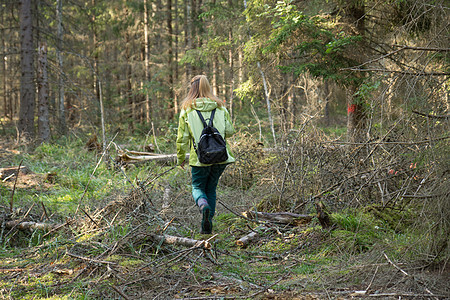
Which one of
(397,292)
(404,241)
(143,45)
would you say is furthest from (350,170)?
(143,45)

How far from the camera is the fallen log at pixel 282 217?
5.18 metres

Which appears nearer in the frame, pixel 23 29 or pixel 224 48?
pixel 224 48

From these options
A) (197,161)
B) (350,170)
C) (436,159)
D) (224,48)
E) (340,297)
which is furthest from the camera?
(224,48)

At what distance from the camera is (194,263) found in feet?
11.6

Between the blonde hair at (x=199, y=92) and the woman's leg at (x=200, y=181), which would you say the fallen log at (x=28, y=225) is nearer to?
the woman's leg at (x=200, y=181)

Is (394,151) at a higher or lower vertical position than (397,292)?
higher

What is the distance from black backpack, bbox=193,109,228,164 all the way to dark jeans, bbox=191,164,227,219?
0.27 meters

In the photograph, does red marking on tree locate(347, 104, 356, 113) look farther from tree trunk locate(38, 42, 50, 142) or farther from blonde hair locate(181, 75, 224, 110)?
tree trunk locate(38, 42, 50, 142)

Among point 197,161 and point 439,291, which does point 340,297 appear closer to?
point 439,291

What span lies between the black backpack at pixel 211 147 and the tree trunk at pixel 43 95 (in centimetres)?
1062

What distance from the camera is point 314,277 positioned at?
349 cm

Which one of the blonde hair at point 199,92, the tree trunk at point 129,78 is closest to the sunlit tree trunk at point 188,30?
the tree trunk at point 129,78

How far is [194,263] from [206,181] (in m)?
1.86

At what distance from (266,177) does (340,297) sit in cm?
394
